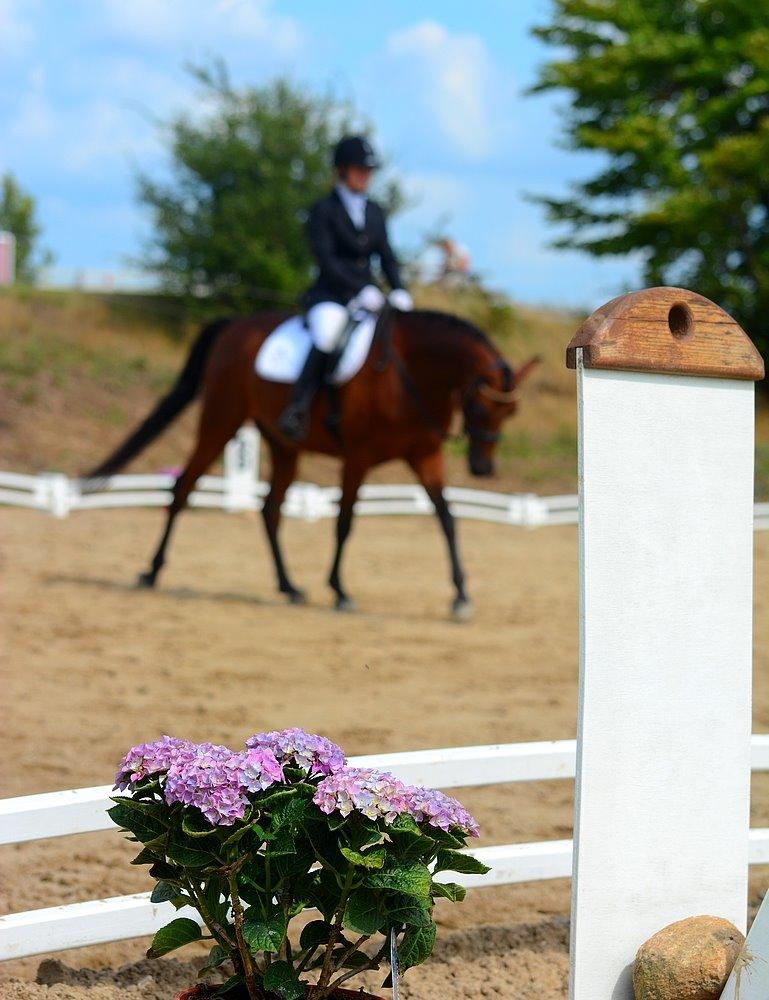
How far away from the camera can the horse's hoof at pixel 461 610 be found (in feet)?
28.4

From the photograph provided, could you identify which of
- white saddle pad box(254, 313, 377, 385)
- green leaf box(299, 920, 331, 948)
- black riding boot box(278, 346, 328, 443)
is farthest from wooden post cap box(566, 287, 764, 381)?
black riding boot box(278, 346, 328, 443)

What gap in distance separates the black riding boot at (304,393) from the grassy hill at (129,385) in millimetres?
9721

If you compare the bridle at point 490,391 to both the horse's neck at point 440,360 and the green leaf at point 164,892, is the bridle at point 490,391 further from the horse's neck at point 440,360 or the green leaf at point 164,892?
the green leaf at point 164,892

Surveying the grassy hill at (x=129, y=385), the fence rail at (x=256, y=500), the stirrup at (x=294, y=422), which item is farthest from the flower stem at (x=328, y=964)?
the grassy hill at (x=129, y=385)

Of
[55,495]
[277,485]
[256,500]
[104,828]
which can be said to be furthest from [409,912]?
[256,500]

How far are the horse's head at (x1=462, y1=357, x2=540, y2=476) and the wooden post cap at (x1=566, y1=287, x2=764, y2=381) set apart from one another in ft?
18.5

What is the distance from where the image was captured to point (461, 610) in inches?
341

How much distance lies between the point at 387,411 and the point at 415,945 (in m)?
6.44

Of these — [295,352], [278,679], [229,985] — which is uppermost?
[295,352]

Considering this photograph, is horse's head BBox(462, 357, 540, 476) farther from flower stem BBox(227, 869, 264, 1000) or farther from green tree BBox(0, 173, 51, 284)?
green tree BBox(0, 173, 51, 284)

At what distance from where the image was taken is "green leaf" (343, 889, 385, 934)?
7.06 feet

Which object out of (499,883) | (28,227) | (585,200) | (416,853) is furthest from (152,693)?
(28,227)

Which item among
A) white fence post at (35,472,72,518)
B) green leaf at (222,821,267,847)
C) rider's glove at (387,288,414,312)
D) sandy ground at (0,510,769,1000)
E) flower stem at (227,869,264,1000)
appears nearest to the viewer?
green leaf at (222,821,267,847)

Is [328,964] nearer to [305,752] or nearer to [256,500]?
[305,752]
